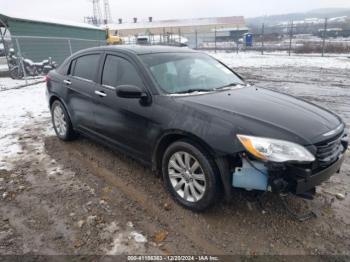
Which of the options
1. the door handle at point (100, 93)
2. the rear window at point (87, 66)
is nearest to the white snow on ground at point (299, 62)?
the rear window at point (87, 66)

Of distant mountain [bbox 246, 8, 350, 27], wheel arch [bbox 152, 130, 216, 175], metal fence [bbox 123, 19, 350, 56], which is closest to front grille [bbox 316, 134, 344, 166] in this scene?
wheel arch [bbox 152, 130, 216, 175]

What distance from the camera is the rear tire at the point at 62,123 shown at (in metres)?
4.90

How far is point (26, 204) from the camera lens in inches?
130

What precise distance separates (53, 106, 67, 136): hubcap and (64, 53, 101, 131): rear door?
420mm

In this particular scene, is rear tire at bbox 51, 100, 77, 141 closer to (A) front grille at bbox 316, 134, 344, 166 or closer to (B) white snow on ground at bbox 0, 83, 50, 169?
(B) white snow on ground at bbox 0, 83, 50, 169

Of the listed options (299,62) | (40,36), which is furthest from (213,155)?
(40,36)

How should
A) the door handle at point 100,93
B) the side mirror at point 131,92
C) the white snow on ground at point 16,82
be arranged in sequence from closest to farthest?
the side mirror at point 131,92
the door handle at point 100,93
the white snow on ground at point 16,82

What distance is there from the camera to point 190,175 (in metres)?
2.96

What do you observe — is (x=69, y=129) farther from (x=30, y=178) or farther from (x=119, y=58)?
(x=119, y=58)

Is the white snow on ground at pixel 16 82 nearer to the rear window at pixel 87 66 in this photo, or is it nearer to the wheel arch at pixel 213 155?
the rear window at pixel 87 66

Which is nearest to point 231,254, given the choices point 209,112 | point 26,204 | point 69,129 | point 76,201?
point 209,112

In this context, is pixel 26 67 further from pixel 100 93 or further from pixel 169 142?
pixel 169 142

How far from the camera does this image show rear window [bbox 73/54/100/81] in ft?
13.7

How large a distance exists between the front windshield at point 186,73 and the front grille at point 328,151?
141 centimetres
